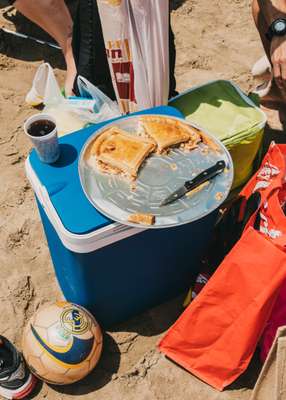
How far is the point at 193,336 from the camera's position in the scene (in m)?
1.75

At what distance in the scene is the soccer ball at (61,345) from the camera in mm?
1619

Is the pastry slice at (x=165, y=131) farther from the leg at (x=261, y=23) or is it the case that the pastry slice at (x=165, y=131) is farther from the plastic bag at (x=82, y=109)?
the leg at (x=261, y=23)

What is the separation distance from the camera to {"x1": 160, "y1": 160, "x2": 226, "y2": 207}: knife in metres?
1.58

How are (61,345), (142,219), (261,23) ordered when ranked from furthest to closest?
(261,23)
(61,345)
(142,219)

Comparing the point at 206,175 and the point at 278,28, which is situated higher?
the point at 278,28

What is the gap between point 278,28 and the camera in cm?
204

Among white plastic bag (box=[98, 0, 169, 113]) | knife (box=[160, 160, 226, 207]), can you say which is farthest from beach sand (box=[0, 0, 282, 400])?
Answer: white plastic bag (box=[98, 0, 169, 113])

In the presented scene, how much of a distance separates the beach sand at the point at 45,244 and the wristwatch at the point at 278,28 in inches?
37.2

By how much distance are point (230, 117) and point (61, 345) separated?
118cm

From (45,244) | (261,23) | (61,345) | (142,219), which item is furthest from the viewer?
(261,23)

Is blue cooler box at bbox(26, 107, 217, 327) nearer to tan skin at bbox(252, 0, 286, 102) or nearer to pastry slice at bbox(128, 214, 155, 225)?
pastry slice at bbox(128, 214, 155, 225)

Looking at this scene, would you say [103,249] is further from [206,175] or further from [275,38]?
[275,38]

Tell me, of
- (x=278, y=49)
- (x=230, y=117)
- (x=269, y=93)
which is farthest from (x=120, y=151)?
(x=269, y=93)

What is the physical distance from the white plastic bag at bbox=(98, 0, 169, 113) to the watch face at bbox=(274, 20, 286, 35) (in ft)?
1.60
